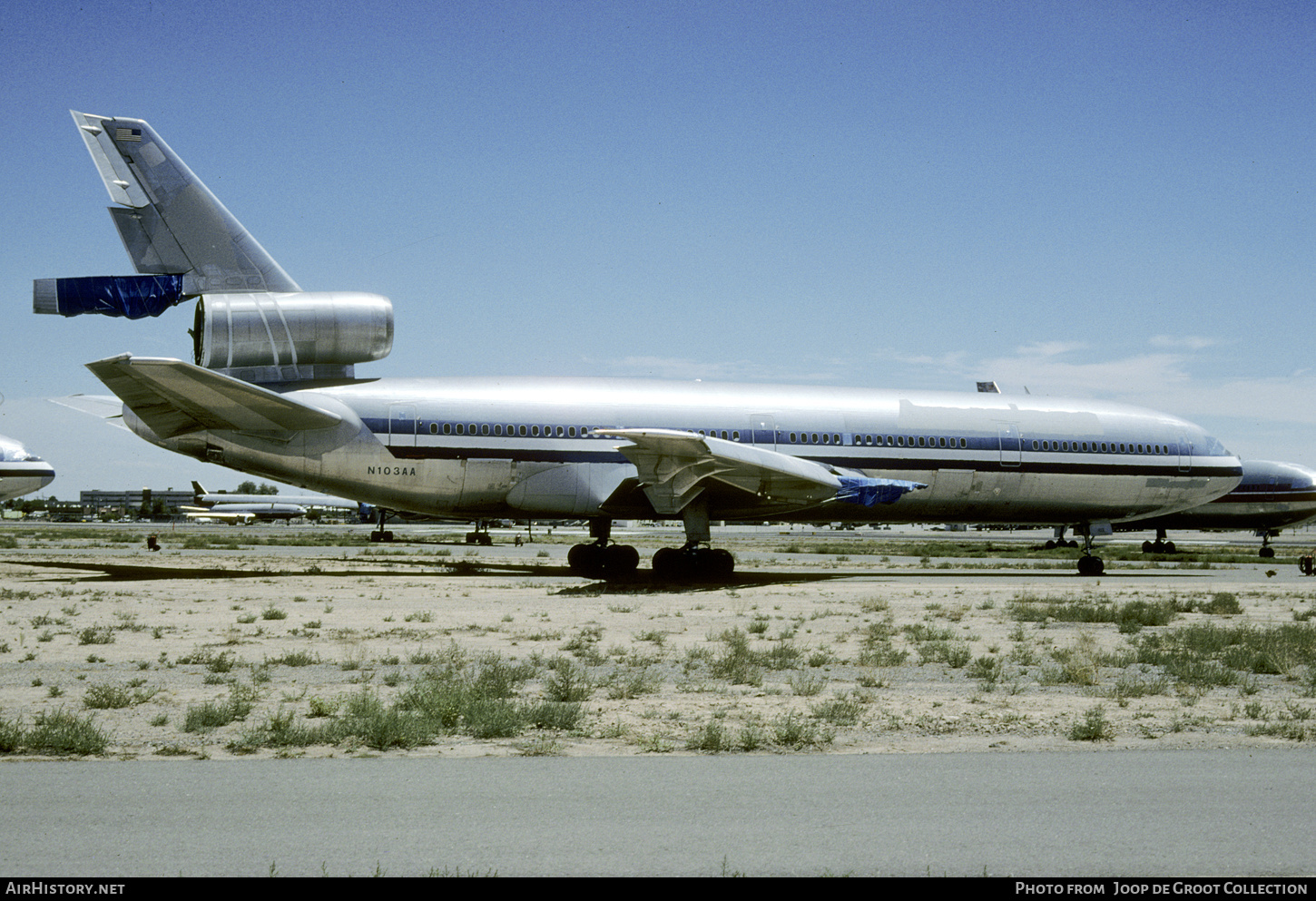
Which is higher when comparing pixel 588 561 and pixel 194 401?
pixel 194 401

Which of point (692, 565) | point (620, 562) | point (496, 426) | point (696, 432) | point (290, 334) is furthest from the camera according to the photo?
point (620, 562)

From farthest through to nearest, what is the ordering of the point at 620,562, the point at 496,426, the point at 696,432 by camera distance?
the point at 620,562
the point at 696,432
the point at 496,426

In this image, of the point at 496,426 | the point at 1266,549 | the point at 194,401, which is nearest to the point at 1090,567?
the point at 496,426

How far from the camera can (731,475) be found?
24.7 m

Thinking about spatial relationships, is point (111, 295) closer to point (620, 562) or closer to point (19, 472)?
point (620, 562)

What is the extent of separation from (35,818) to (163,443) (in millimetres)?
21084

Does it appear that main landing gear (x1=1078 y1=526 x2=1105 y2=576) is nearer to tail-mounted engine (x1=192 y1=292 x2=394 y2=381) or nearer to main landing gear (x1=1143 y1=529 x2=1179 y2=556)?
tail-mounted engine (x1=192 y1=292 x2=394 y2=381)

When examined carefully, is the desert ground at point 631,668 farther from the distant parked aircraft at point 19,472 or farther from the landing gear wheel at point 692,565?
the distant parked aircraft at point 19,472

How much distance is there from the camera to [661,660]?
1242cm

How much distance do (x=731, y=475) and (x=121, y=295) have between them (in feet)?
47.6

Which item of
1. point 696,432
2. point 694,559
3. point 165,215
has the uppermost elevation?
point 165,215

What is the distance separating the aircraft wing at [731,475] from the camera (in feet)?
76.7

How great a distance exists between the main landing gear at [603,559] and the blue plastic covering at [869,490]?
5.69 m
